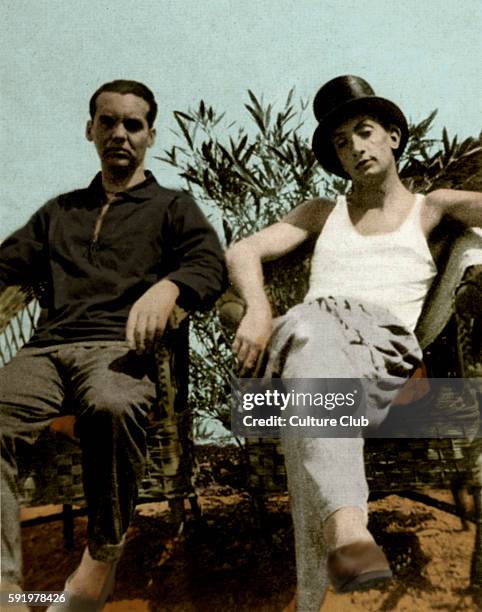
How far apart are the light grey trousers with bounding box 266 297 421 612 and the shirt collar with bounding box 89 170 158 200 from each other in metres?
0.64

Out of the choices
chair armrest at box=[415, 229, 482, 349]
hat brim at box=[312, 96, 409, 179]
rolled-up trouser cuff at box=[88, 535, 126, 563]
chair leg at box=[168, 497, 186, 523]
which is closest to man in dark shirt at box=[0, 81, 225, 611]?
rolled-up trouser cuff at box=[88, 535, 126, 563]

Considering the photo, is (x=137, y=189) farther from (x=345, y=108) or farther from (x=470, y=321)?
(x=470, y=321)

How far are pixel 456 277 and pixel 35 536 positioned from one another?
1.79 metres

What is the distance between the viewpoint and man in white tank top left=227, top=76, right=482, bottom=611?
132 centimetres

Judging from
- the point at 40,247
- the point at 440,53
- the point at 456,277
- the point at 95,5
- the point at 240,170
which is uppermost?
the point at 95,5

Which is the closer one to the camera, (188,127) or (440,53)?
(440,53)

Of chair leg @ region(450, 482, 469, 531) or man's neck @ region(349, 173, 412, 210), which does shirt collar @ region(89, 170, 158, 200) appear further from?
chair leg @ region(450, 482, 469, 531)

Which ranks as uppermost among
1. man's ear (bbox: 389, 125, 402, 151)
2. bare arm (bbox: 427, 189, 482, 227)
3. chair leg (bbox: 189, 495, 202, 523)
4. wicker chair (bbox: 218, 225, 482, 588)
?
man's ear (bbox: 389, 125, 402, 151)

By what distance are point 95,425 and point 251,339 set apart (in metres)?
0.45

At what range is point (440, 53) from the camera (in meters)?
2.03

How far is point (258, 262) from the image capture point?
6.11ft

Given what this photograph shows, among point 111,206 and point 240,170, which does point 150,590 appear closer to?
point 111,206

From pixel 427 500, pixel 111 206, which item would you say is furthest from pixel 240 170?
pixel 427 500

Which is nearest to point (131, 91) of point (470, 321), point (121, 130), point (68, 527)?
point (121, 130)
